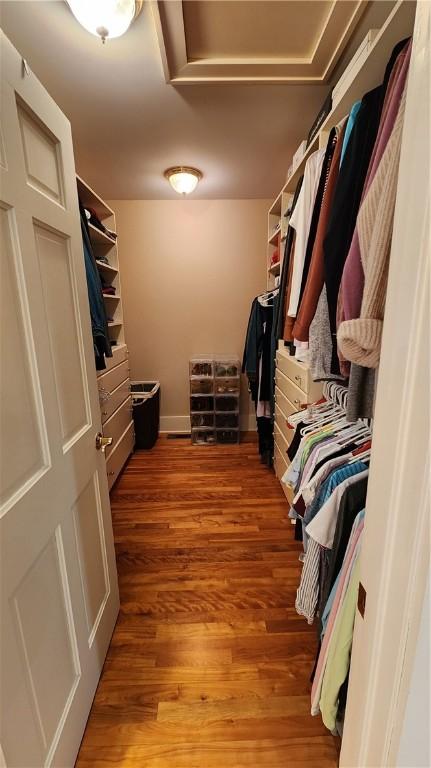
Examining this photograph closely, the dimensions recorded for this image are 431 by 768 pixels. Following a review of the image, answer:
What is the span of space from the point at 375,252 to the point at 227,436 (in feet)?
9.08

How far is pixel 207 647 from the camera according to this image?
51.6 inches

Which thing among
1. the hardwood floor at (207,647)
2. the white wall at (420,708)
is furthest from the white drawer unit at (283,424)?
the white wall at (420,708)

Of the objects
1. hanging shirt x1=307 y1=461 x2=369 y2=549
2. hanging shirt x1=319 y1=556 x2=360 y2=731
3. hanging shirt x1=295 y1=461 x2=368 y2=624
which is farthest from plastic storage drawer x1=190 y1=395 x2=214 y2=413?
hanging shirt x1=319 y1=556 x2=360 y2=731

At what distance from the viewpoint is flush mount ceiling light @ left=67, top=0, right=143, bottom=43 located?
1.06m

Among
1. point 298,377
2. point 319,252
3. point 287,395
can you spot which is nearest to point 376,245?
point 319,252

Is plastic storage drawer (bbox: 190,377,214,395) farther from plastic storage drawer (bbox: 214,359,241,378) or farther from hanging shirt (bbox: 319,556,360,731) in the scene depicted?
hanging shirt (bbox: 319,556,360,731)

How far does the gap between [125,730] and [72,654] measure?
36 cm

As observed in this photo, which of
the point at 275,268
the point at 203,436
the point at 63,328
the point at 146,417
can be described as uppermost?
the point at 275,268

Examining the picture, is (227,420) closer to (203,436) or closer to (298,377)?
(203,436)

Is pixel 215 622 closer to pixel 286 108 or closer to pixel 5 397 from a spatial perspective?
pixel 5 397

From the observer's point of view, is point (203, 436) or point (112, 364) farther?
point (203, 436)

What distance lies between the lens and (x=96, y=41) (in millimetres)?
1271

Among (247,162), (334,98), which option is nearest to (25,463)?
(334,98)

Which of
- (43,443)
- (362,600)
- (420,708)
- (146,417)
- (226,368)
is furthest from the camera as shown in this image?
(226,368)
